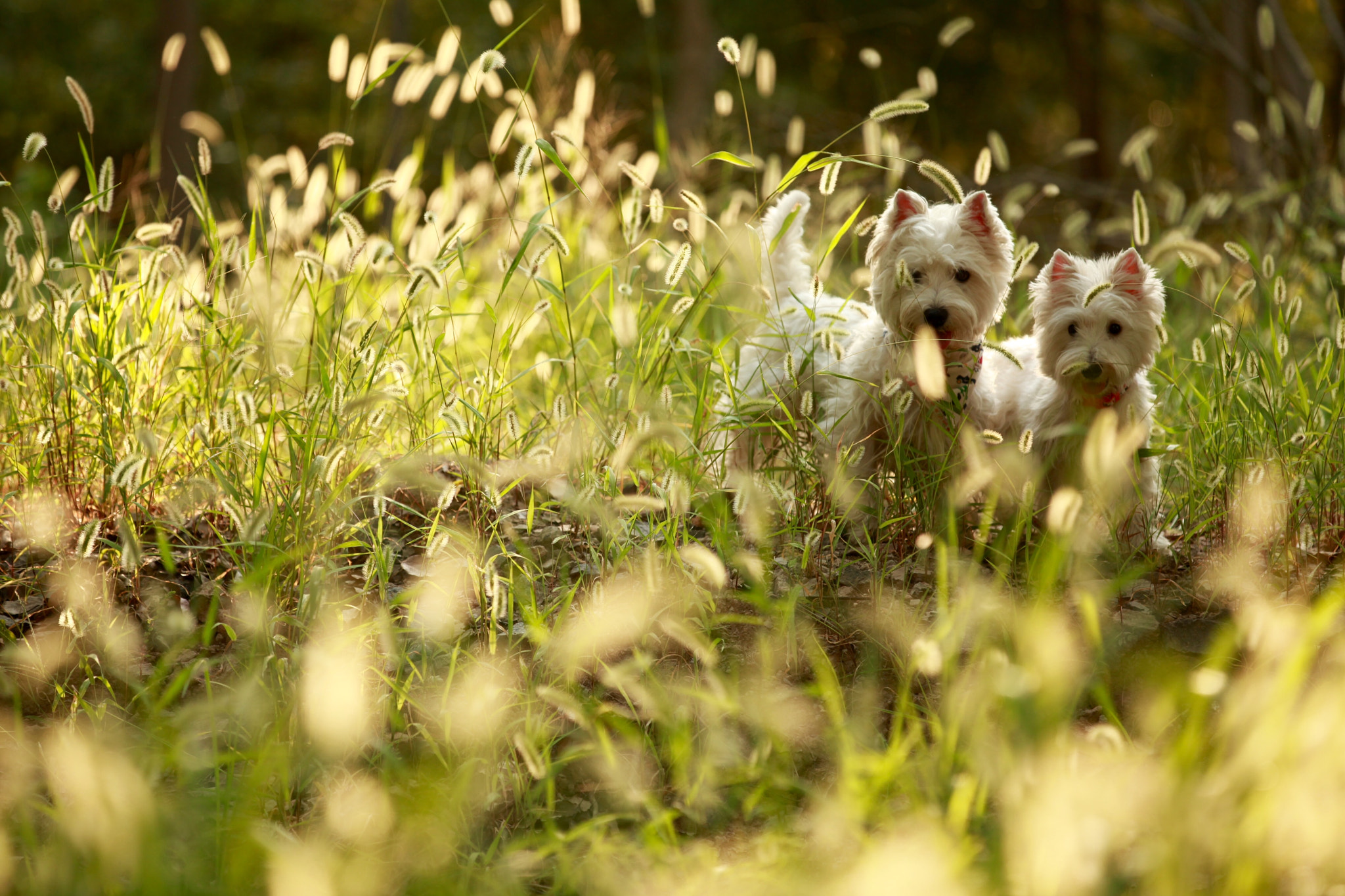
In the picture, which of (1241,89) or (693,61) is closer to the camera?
(1241,89)

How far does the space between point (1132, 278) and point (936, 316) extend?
0.59 m

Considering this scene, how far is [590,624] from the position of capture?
2.38 m

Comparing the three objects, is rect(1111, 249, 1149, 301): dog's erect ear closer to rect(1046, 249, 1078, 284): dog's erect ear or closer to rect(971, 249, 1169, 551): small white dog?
rect(971, 249, 1169, 551): small white dog

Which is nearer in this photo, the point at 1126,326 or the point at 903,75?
the point at 1126,326

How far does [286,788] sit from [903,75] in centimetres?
1443

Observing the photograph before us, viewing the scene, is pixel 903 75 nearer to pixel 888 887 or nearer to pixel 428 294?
pixel 428 294

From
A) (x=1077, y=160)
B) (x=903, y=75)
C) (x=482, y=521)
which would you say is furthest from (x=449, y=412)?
(x=903, y=75)

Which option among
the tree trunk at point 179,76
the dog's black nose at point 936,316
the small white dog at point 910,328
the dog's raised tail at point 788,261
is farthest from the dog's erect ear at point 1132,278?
the tree trunk at point 179,76

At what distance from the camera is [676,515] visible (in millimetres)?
2805

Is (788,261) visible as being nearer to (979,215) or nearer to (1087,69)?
(979,215)

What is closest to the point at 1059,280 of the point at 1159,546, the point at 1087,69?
the point at 1159,546

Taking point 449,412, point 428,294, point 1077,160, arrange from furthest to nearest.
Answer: point 1077,160
point 428,294
point 449,412

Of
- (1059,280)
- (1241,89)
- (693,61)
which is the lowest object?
(1241,89)

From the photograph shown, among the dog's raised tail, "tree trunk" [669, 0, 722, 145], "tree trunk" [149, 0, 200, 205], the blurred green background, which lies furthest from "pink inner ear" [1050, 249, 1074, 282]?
"tree trunk" [149, 0, 200, 205]
